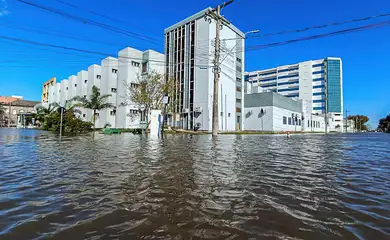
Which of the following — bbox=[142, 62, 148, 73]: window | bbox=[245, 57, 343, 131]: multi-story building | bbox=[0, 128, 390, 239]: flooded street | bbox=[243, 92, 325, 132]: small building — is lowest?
bbox=[0, 128, 390, 239]: flooded street

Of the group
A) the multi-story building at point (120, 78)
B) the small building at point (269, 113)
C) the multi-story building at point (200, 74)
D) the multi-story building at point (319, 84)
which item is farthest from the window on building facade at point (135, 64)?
the multi-story building at point (319, 84)

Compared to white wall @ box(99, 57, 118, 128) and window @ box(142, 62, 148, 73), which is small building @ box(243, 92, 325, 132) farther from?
white wall @ box(99, 57, 118, 128)

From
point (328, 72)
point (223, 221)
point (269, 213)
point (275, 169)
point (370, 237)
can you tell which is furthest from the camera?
point (328, 72)

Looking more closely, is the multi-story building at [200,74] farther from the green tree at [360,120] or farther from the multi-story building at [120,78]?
the green tree at [360,120]

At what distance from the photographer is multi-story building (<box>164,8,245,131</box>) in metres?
35.6

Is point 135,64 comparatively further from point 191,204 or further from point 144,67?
point 191,204

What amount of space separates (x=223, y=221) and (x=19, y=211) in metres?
2.23

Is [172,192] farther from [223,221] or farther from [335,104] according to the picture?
[335,104]

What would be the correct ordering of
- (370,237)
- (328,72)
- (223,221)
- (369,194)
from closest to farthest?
(370,237), (223,221), (369,194), (328,72)

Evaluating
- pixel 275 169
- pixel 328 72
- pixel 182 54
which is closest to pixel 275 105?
pixel 182 54

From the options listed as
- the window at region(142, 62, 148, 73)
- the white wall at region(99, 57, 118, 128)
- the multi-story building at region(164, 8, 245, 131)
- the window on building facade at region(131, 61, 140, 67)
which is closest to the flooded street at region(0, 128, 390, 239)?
the multi-story building at region(164, 8, 245, 131)

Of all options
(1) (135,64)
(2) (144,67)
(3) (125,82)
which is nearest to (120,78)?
(3) (125,82)

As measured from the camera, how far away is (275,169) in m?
5.17

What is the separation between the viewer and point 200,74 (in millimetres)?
36406
